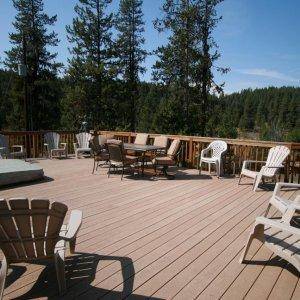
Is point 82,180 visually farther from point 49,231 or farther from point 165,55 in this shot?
point 165,55

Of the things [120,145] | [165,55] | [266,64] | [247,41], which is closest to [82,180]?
[120,145]

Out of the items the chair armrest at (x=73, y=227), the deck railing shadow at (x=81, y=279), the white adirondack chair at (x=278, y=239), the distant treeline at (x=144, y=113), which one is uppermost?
the distant treeline at (x=144, y=113)

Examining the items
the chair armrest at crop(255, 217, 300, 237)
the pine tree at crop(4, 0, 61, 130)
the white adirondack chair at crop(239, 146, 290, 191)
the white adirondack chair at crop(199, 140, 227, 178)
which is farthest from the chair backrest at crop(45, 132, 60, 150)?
the pine tree at crop(4, 0, 61, 130)

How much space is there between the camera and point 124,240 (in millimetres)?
3508

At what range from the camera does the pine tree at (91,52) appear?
19.5 meters

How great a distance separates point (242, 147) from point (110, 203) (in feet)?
13.1

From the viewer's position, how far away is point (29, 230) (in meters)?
2.30

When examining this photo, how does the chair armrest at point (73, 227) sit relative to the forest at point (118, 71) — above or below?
below

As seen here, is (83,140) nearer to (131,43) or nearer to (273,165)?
(273,165)

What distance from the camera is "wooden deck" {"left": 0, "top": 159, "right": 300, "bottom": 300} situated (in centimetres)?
253

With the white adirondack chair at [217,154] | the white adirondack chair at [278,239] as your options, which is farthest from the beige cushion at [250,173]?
the white adirondack chair at [278,239]

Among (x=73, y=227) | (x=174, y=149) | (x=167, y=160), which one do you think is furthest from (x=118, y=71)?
(x=73, y=227)

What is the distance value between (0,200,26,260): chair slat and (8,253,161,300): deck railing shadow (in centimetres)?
34

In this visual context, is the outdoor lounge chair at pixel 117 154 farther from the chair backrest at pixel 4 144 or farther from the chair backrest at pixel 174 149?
the chair backrest at pixel 4 144
